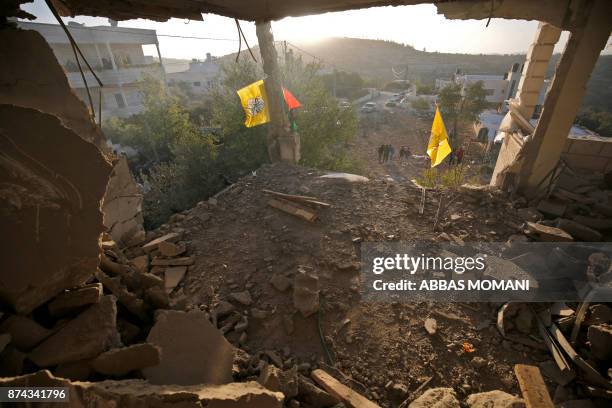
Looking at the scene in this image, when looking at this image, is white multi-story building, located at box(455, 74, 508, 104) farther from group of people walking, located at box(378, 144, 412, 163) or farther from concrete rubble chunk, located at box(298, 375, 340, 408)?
concrete rubble chunk, located at box(298, 375, 340, 408)

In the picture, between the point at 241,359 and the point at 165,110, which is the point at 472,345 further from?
the point at 165,110

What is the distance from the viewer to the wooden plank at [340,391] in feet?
Result: 8.41

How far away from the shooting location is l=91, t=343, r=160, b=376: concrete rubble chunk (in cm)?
167

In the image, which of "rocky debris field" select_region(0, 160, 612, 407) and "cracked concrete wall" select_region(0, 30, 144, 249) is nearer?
"rocky debris field" select_region(0, 160, 612, 407)

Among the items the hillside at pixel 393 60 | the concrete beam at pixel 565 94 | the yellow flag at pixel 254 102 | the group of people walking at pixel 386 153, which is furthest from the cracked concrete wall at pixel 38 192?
the hillside at pixel 393 60

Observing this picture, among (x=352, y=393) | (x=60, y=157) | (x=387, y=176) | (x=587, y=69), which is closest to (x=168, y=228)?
(x=60, y=157)

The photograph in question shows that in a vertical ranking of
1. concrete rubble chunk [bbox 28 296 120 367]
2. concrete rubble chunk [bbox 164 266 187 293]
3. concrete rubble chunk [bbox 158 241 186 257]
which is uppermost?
concrete rubble chunk [bbox 28 296 120 367]

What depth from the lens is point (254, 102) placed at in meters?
7.45

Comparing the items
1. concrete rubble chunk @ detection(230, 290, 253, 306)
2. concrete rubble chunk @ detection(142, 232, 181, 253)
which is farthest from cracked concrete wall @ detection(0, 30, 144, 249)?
concrete rubble chunk @ detection(230, 290, 253, 306)

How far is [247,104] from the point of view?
7383 millimetres

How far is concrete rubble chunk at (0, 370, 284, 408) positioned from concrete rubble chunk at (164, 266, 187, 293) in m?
2.79

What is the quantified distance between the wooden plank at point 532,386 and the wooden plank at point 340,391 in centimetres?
137

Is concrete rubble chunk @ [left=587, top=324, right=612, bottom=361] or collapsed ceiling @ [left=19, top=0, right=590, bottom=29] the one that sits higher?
collapsed ceiling @ [left=19, top=0, right=590, bottom=29]

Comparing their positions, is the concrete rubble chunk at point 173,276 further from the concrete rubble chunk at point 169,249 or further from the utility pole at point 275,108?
the utility pole at point 275,108
